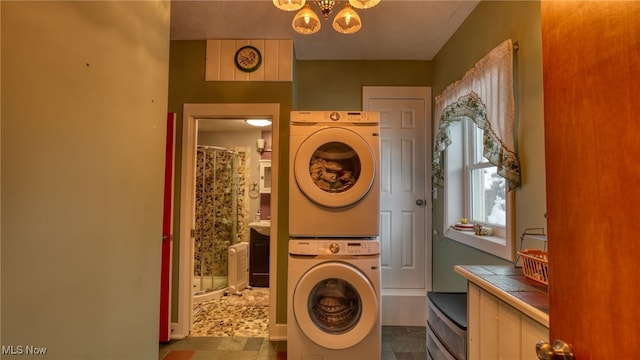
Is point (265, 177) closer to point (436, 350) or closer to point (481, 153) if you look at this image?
point (481, 153)

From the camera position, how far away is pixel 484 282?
1070mm

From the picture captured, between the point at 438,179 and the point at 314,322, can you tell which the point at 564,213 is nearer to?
the point at 314,322

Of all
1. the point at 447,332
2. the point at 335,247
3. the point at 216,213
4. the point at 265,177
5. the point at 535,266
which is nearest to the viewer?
the point at 535,266

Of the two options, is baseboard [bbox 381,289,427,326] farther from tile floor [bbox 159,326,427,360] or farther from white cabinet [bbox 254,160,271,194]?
white cabinet [bbox 254,160,271,194]

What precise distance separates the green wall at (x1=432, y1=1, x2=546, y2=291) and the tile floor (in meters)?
0.64

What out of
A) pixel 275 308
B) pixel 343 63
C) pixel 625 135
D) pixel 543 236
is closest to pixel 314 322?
pixel 275 308

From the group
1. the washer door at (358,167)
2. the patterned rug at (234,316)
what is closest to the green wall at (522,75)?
the washer door at (358,167)

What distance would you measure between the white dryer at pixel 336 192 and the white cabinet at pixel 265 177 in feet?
7.50

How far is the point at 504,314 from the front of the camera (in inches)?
38.9

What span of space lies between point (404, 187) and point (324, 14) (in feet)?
6.11

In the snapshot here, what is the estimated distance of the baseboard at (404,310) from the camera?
2.72m

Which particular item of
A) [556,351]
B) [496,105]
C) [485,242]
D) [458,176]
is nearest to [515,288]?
[556,351]

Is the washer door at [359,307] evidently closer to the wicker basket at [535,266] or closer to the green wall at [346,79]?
the wicker basket at [535,266]

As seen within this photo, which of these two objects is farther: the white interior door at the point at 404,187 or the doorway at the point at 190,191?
the white interior door at the point at 404,187
